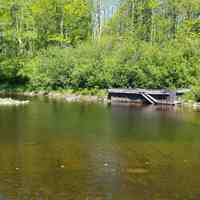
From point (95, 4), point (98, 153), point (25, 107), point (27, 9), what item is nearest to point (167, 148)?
point (98, 153)

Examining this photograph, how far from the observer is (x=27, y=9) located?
85688mm

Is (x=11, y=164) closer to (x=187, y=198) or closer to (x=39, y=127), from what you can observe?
(x=187, y=198)

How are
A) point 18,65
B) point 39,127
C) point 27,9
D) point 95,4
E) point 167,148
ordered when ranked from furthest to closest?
point 95,4, point 27,9, point 18,65, point 39,127, point 167,148

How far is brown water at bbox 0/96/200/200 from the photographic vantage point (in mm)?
17859

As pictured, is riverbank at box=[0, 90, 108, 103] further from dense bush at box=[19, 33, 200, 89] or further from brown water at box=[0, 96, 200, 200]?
brown water at box=[0, 96, 200, 200]

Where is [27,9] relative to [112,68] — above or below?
above

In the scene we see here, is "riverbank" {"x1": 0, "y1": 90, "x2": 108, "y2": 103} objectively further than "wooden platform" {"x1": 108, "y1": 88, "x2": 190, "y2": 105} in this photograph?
Yes

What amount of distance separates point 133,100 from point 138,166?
3825cm

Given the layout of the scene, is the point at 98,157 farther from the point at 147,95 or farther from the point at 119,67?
the point at 119,67

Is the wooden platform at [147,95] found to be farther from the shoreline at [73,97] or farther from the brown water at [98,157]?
the brown water at [98,157]

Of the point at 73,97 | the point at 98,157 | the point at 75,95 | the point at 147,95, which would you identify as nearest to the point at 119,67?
A: the point at 75,95

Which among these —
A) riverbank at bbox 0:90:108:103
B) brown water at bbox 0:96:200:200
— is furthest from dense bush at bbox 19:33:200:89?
brown water at bbox 0:96:200:200

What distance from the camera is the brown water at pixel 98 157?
1786 centimetres

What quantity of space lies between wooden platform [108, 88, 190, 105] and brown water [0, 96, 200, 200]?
51.4 feet
